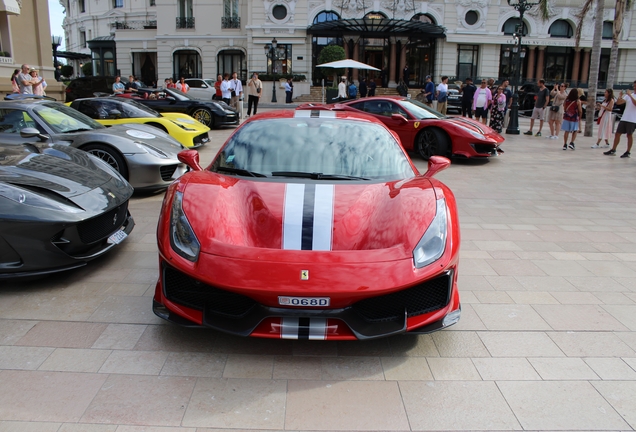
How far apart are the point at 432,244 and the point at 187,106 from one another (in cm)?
1339

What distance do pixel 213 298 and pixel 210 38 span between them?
4029 cm

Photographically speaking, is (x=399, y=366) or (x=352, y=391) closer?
(x=352, y=391)

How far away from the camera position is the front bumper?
277 cm

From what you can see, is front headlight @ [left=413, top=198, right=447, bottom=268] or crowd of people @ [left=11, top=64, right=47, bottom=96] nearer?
front headlight @ [left=413, top=198, right=447, bottom=268]

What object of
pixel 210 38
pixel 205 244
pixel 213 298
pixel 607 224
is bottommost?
pixel 607 224

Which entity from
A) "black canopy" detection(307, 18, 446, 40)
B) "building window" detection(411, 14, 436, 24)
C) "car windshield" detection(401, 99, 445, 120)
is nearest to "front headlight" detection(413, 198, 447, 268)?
"car windshield" detection(401, 99, 445, 120)

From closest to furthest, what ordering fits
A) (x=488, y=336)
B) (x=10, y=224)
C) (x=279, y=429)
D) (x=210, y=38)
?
(x=279, y=429), (x=488, y=336), (x=10, y=224), (x=210, y=38)

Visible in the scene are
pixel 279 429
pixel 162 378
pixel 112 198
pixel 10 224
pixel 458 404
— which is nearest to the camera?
pixel 279 429

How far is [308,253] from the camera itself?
2869 mm

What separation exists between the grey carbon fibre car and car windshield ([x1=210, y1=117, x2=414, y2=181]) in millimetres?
3132

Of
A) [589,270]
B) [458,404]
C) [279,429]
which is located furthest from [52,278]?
[589,270]

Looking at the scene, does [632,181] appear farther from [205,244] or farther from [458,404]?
[205,244]

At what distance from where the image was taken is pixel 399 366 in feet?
9.72

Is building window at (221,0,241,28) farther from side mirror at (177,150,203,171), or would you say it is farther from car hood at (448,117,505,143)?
side mirror at (177,150,203,171)
